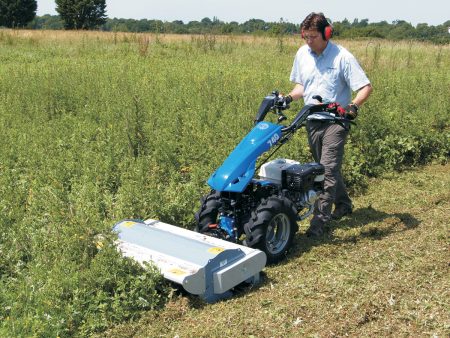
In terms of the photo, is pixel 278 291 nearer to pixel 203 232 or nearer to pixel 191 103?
pixel 203 232

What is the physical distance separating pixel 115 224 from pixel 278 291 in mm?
1475

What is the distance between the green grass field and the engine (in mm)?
466

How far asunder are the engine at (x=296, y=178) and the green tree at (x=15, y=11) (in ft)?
184

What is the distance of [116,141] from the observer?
745 cm

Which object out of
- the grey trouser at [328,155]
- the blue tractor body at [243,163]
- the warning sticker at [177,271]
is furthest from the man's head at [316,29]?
the warning sticker at [177,271]

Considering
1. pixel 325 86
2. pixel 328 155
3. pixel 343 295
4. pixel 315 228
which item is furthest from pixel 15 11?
pixel 343 295

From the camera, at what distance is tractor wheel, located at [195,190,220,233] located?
4811mm

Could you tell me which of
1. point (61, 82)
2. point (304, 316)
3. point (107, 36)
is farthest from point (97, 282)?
point (107, 36)

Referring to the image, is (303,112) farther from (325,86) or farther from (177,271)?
(177,271)

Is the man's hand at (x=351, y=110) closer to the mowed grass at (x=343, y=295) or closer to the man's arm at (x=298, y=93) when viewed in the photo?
the man's arm at (x=298, y=93)

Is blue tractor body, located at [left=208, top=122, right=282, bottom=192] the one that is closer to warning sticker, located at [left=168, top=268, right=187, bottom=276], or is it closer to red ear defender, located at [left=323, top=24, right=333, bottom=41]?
warning sticker, located at [left=168, top=268, right=187, bottom=276]

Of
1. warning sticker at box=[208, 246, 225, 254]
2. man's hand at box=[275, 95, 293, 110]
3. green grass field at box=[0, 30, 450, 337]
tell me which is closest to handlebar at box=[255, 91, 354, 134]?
man's hand at box=[275, 95, 293, 110]

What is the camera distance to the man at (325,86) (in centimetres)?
515

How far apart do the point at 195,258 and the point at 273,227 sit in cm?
101
